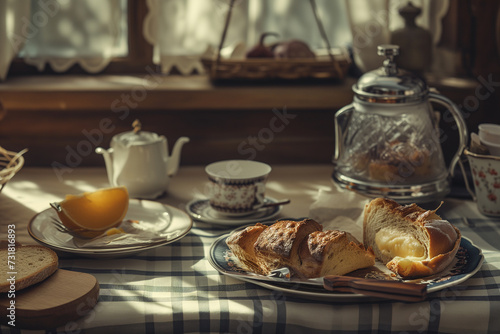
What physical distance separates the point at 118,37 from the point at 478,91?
95 centimetres

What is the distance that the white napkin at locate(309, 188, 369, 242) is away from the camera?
1.11 m

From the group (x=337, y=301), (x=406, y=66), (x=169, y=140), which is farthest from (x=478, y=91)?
Result: (x=337, y=301)

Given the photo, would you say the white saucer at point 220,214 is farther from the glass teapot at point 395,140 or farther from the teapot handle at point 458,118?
the teapot handle at point 458,118

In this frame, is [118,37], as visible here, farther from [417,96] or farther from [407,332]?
[407,332]

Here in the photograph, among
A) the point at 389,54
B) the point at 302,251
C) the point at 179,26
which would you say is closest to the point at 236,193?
the point at 302,251

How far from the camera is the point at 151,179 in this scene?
130 centimetres

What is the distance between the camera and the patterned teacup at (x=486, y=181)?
46.1 inches

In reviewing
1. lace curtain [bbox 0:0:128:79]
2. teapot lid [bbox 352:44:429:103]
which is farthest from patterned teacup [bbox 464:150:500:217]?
lace curtain [bbox 0:0:128:79]

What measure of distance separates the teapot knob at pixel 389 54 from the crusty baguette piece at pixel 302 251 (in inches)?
16.1

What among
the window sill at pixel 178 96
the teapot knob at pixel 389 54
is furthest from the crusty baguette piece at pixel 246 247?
the window sill at pixel 178 96

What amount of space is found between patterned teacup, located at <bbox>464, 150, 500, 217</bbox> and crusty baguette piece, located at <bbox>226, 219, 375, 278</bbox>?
0.37m

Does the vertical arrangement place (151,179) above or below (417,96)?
below

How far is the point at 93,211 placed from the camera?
3.55 feet

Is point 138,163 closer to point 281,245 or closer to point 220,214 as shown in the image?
point 220,214
